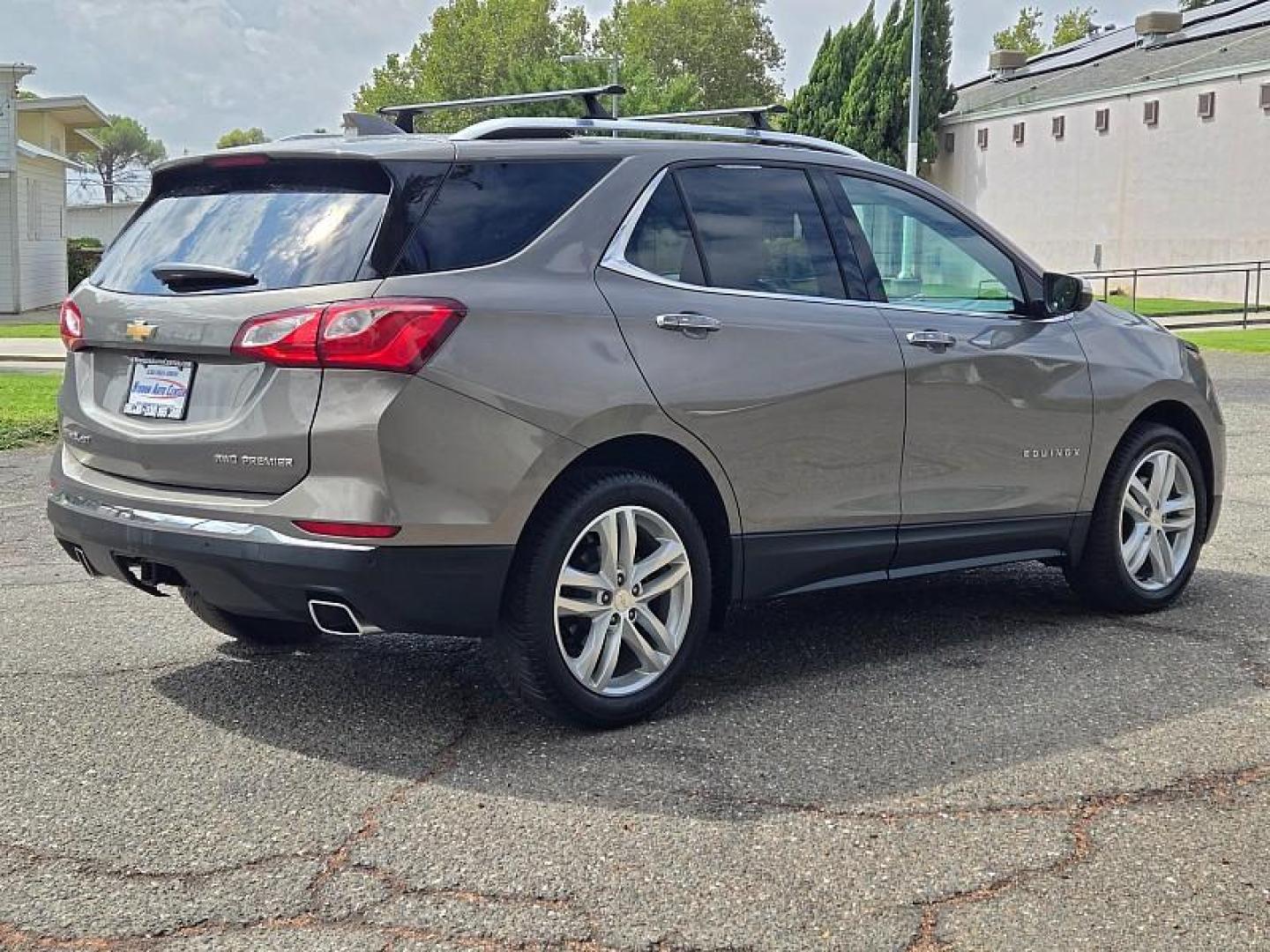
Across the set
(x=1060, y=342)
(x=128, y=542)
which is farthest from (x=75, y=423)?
(x=1060, y=342)

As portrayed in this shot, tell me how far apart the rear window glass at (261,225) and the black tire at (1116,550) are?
3.19 meters

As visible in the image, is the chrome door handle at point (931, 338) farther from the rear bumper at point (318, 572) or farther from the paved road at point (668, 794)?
the rear bumper at point (318, 572)

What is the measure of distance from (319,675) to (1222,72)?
36817mm

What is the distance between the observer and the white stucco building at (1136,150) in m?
36.7

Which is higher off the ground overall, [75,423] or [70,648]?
[75,423]

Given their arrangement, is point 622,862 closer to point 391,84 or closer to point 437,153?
point 437,153

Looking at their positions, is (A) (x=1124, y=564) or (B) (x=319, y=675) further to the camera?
(A) (x=1124, y=564)

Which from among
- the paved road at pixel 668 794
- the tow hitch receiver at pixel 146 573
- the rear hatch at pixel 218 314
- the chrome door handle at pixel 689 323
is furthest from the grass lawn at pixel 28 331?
the chrome door handle at pixel 689 323

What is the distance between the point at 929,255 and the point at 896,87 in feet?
147

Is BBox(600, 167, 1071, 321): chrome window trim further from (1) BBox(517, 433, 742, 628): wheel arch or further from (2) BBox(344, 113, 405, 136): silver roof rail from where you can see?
(2) BBox(344, 113, 405, 136): silver roof rail

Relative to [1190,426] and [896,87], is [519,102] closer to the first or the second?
[1190,426]

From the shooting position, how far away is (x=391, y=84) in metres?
93.7

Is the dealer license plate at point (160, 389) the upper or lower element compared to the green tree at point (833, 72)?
lower

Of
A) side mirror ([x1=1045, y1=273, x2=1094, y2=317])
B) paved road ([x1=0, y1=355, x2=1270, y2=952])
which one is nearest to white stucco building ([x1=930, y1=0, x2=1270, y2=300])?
side mirror ([x1=1045, y1=273, x2=1094, y2=317])
